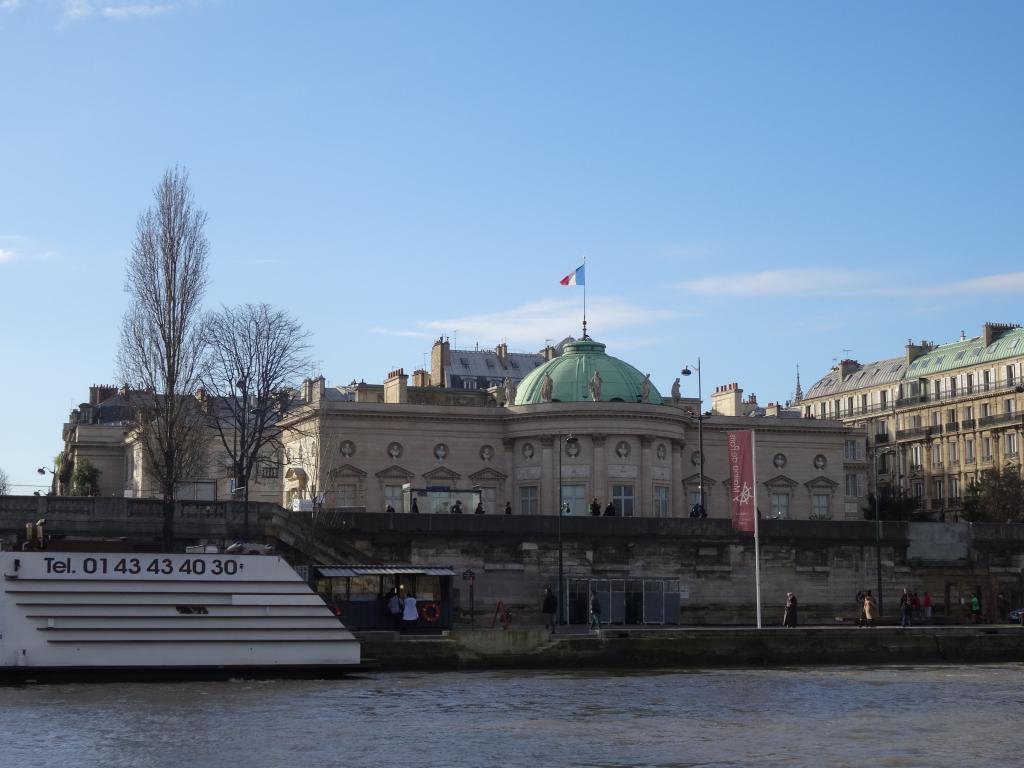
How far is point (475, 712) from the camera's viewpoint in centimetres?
3825

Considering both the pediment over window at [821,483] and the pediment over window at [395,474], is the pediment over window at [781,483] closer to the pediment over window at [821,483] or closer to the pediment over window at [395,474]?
the pediment over window at [821,483]

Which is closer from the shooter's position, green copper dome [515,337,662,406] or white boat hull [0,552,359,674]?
white boat hull [0,552,359,674]

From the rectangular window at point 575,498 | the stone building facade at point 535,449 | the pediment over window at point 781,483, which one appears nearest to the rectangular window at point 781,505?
the stone building facade at point 535,449

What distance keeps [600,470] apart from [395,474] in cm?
1216

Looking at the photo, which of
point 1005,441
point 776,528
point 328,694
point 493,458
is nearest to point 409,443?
point 493,458

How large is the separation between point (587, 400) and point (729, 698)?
54995 millimetres

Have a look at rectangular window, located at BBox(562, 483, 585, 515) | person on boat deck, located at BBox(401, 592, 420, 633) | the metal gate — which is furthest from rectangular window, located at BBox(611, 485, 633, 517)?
person on boat deck, located at BBox(401, 592, 420, 633)

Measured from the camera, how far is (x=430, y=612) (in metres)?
51.9

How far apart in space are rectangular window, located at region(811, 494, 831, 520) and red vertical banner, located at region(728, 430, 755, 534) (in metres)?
43.8

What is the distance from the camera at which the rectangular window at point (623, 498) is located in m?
94.6

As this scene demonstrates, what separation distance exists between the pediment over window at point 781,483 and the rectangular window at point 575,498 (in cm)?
1507

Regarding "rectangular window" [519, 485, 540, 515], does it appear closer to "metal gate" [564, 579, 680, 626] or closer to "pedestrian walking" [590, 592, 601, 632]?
"metal gate" [564, 579, 680, 626]

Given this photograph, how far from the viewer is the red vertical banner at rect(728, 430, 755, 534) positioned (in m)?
61.1

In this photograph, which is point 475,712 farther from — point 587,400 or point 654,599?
point 587,400
